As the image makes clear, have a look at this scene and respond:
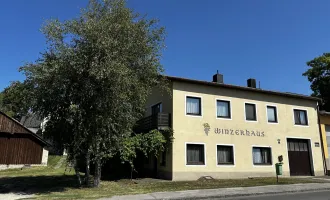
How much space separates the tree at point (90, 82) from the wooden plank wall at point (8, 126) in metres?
17.9

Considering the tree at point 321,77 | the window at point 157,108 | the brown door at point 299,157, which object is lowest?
the brown door at point 299,157

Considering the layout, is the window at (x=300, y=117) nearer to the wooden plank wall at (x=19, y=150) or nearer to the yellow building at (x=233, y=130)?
the yellow building at (x=233, y=130)

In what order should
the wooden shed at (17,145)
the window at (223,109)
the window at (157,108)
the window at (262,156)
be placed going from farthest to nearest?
the wooden shed at (17,145), the window at (157,108), the window at (262,156), the window at (223,109)

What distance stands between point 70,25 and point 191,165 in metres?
11.0

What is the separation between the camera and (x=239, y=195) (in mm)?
12023

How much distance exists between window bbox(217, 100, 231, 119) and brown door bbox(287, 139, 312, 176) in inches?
229

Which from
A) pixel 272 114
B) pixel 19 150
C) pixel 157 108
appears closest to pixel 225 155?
pixel 272 114

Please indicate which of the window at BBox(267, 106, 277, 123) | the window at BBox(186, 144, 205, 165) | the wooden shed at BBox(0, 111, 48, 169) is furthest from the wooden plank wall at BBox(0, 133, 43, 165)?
the window at BBox(267, 106, 277, 123)

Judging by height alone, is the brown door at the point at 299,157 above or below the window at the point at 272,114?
below

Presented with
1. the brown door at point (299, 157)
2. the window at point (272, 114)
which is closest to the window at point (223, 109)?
the window at point (272, 114)

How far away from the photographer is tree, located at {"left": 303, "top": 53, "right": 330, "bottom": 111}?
116 feet

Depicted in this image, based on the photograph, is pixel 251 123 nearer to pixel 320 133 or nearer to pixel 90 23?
pixel 320 133

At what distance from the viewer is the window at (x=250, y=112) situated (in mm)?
20005

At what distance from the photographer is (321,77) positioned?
36.3 meters
